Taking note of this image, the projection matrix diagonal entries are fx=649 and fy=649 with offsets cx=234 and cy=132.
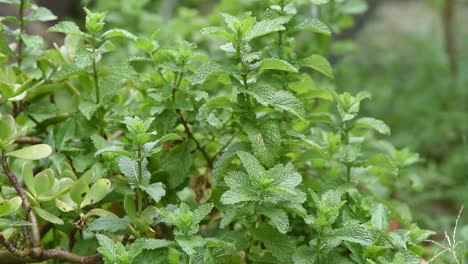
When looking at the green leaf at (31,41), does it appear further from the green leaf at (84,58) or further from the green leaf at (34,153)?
the green leaf at (34,153)

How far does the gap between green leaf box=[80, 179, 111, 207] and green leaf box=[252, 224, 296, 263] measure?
1.05 feet

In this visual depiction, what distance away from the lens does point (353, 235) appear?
1.24 metres

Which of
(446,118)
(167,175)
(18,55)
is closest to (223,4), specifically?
(18,55)

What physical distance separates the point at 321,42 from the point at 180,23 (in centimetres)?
73

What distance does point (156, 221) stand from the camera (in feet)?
4.27

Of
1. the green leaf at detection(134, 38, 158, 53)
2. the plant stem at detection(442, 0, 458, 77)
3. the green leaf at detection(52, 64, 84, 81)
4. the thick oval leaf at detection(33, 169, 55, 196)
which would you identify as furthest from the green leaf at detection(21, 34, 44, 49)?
the plant stem at detection(442, 0, 458, 77)

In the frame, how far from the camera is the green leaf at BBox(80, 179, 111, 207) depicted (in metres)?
1.36

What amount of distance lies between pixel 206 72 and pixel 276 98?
0.51 feet

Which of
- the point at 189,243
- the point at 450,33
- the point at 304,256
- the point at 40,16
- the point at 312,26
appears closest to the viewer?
the point at 189,243

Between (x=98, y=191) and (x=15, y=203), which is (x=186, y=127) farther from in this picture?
(x=15, y=203)

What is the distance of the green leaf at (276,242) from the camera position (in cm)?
129

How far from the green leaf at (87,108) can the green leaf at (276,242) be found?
0.45m

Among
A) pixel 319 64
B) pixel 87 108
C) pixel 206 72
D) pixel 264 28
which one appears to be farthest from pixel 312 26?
pixel 87 108

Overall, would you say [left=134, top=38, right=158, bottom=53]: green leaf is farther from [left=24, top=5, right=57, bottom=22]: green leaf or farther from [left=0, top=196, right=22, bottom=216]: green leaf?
[left=0, top=196, right=22, bottom=216]: green leaf
